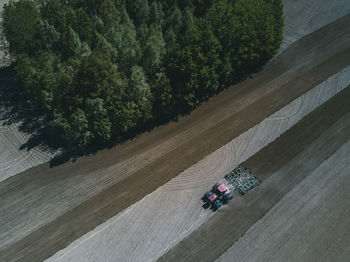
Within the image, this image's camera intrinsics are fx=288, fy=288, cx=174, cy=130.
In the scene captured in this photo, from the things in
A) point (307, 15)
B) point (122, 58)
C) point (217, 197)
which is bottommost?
point (217, 197)

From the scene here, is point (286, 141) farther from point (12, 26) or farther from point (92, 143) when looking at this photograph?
point (12, 26)

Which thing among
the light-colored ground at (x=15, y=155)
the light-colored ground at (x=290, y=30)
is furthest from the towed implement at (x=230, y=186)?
the light-colored ground at (x=290, y=30)

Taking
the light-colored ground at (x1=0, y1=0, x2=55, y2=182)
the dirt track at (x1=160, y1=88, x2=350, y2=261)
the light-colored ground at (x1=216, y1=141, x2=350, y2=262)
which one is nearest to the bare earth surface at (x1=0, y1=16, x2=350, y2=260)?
the light-colored ground at (x1=0, y1=0, x2=55, y2=182)

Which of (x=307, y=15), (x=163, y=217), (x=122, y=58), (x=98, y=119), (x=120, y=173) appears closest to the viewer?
(x=163, y=217)

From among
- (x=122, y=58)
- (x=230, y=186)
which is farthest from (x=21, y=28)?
(x=230, y=186)

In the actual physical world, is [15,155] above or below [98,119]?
below

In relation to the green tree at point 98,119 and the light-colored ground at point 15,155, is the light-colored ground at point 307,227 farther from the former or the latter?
the light-colored ground at point 15,155

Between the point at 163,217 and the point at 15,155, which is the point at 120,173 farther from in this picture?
the point at 15,155
